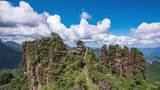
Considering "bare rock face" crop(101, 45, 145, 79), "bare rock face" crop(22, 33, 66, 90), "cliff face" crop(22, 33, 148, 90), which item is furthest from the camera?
"bare rock face" crop(101, 45, 145, 79)

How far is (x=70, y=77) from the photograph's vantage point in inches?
2729

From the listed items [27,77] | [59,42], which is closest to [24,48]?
[27,77]

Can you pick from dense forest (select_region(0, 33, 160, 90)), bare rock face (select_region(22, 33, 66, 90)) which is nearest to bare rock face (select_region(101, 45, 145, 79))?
dense forest (select_region(0, 33, 160, 90))

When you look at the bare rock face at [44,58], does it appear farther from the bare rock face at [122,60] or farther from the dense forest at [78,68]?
the bare rock face at [122,60]

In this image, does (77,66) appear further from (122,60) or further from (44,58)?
(122,60)

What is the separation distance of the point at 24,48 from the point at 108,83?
64.0m

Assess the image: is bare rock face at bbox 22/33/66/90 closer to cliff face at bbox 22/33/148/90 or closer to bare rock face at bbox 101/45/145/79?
cliff face at bbox 22/33/148/90

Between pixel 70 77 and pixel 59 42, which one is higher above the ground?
pixel 59 42

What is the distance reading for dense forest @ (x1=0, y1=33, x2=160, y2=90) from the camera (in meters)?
66.3

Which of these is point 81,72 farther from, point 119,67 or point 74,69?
point 119,67

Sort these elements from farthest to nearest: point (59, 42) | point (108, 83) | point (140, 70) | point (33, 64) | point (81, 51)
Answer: point (140, 70) < point (33, 64) < point (59, 42) < point (81, 51) < point (108, 83)

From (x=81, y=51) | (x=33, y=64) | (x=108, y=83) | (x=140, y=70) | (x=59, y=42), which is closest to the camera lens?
(x=108, y=83)

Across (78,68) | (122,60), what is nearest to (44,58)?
(122,60)

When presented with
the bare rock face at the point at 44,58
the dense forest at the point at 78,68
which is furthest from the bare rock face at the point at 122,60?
the bare rock face at the point at 44,58
